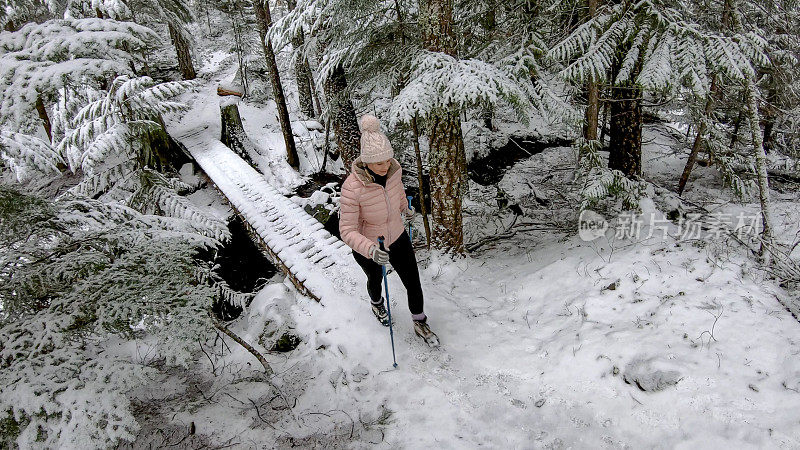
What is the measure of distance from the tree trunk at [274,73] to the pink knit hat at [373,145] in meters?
7.44

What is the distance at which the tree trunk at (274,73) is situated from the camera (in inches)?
427

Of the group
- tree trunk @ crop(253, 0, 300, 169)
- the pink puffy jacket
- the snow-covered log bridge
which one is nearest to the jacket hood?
the pink puffy jacket

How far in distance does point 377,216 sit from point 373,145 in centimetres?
80

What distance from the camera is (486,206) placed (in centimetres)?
1015

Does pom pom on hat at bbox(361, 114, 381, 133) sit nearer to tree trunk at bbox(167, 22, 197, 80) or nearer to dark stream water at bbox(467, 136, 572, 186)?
dark stream water at bbox(467, 136, 572, 186)

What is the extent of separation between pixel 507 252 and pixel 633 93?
3.52 m

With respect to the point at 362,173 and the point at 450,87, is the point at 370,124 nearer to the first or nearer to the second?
the point at 362,173

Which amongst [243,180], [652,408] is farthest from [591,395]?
[243,180]

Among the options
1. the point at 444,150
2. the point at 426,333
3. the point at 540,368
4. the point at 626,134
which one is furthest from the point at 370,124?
the point at 626,134

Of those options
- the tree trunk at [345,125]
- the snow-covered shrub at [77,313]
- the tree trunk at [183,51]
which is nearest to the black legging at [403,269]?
the snow-covered shrub at [77,313]

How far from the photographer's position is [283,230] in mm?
7781

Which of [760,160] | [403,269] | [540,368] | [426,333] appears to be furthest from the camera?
[760,160]

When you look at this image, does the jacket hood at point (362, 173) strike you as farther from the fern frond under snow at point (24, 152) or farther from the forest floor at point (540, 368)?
the fern frond under snow at point (24, 152)

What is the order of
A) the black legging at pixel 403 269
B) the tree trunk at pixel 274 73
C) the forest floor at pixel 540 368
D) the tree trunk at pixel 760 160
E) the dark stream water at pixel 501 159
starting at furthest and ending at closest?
1. the dark stream water at pixel 501 159
2. the tree trunk at pixel 274 73
3. the tree trunk at pixel 760 160
4. the black legging at pixel 403 269
5. the forest floor at pixel 540 368
